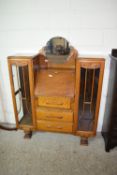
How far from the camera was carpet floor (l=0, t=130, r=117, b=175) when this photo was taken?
1.55 m

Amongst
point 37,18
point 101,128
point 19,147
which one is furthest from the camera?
point 101,128

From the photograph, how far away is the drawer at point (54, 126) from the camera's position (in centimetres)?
180

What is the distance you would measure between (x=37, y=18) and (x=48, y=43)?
1.04ft

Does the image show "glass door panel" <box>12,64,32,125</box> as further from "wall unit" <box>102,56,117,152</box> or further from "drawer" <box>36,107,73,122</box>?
"wall unit" <box>102,56,117,152</box>

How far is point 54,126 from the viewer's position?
183 centimetres

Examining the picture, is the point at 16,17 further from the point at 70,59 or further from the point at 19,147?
the point at 19,147

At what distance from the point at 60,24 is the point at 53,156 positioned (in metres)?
1.59

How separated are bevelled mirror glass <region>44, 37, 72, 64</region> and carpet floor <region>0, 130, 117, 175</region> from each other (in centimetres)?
109

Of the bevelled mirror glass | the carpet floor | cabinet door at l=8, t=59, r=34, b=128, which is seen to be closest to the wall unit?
the carpet floor

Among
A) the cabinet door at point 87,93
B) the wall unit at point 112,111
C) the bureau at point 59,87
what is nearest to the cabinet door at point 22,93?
the bureau at point 59,87

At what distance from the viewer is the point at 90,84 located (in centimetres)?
169

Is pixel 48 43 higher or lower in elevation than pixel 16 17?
lower

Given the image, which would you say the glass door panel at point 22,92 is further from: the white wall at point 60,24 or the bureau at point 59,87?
the white wall at point 60,24

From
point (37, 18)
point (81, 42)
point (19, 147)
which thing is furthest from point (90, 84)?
point (19, 147)
